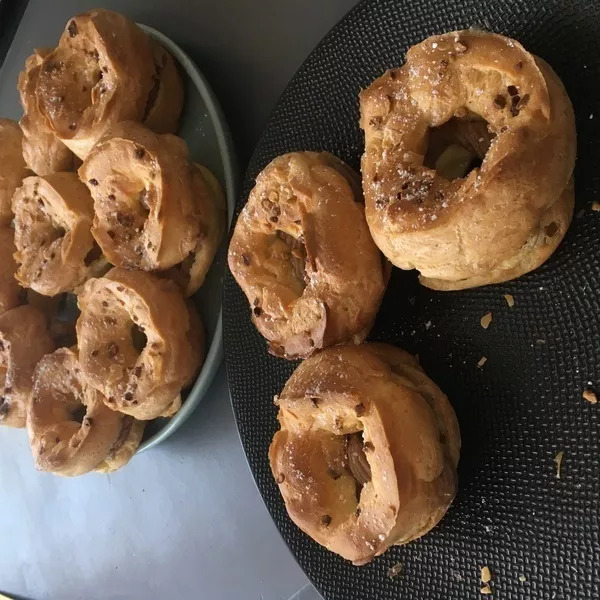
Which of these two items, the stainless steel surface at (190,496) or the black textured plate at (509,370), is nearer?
the black textured plate at (509,370)

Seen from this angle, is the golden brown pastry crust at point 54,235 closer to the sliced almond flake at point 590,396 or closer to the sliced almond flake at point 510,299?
the sliced almond flake at point 510,299

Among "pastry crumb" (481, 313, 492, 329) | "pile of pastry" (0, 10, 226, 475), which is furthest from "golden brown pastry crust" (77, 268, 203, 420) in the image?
"pastry crumb" (481, 313, 492, 329)

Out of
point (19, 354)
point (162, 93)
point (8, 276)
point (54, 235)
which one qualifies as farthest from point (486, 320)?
point (8, 276)

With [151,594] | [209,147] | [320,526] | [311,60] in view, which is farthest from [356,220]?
[151,594]

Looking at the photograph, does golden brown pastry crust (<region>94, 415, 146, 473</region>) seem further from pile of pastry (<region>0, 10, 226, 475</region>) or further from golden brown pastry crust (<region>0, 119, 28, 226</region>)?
golden brown pastry crust (<region>0, 119, 28, 226</region>)

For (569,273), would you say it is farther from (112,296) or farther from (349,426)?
(112,296)

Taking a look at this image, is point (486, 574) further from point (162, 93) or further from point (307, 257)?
point (162, 93)

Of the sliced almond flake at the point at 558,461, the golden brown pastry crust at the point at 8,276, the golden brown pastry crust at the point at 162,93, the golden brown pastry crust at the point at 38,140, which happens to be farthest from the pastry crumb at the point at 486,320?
the golden brown pastry crust at the point at 8,276

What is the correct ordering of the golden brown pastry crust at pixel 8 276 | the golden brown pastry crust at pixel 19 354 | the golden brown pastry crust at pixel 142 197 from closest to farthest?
the golden brown pastry crust at pixel 142 197
the golden brown pastry crust at pixel 19 354
the golden brown pastry crust at pixel 8 276
